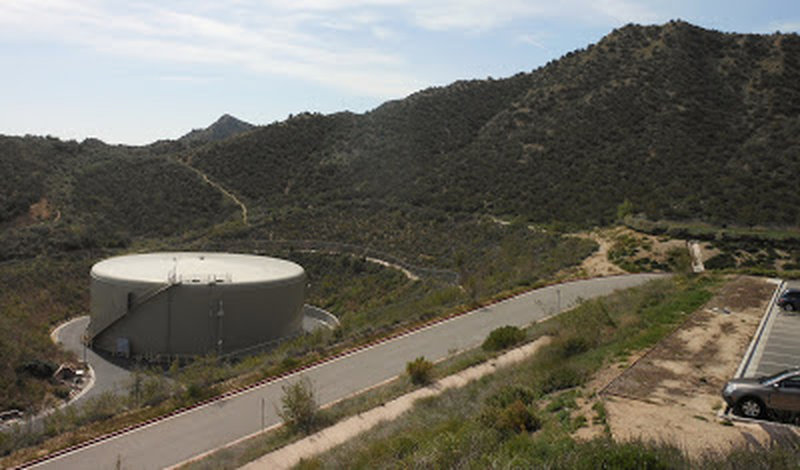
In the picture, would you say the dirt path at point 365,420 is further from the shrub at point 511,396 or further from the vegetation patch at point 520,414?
the shrub at point 511,396

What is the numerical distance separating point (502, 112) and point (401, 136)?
12718mm

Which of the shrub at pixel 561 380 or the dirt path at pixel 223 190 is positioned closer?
the shrub at pixel 561 380

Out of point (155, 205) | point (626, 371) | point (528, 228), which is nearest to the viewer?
point (626, 371)

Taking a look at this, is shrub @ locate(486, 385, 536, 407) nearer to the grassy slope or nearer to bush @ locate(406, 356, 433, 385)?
the grassy slope

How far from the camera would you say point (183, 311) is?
89.6 ft

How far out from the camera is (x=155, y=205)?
62.1 meters

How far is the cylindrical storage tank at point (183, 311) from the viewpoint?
2728cm

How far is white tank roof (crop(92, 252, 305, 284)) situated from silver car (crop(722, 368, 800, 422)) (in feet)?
69.9

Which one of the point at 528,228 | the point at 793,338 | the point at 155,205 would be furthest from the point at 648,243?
the point at 155,205

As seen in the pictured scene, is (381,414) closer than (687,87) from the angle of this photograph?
Yes

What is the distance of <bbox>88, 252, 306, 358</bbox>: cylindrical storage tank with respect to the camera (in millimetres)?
27281

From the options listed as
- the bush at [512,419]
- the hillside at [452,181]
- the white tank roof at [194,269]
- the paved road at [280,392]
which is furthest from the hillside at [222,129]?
the bush at [512,419]

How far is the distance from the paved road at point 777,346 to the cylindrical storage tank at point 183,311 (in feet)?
66.7

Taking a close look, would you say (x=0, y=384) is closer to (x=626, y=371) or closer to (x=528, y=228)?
(x=626, y=371)
